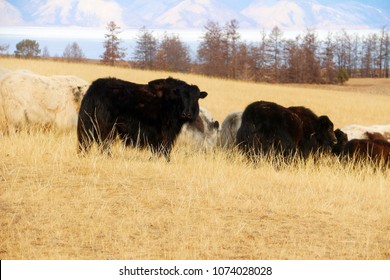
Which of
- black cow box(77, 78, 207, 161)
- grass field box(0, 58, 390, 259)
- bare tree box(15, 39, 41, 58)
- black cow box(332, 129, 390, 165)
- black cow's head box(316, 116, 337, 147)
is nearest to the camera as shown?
grass field box(0, 58, 390, 259)

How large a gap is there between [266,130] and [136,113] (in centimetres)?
249

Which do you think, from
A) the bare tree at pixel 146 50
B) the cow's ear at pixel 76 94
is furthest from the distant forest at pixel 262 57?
the cow's ear at pixel 76 94

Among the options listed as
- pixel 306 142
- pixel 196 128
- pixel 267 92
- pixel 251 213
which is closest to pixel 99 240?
pixel 251 213

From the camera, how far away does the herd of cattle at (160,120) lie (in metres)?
11.1

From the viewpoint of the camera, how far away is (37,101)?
1470 cm

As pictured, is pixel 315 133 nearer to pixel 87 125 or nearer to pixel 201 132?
pixel 201 132

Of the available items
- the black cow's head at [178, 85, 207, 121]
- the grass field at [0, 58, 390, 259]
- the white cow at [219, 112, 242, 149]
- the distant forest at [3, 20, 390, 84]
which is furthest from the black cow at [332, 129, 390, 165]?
the distant forest at [3, 20, 390, 84]

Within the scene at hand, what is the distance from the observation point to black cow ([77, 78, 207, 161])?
A: 11000mm

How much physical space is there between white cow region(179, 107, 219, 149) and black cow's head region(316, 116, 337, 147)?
8.09ft

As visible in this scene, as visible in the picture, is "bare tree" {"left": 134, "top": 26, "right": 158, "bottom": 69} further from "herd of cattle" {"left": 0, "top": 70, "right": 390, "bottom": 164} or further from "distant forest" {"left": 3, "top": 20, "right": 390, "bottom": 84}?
"herd of cattle" {"left": 0, "top": 70, "right": 390, "bottom": 164}

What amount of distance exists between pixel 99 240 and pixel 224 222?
153 cm

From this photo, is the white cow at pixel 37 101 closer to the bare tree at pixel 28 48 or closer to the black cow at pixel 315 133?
the black cow at pixel 315 133

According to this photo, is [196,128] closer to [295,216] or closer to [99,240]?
[295,216]

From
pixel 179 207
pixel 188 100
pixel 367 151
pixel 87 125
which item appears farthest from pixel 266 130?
pixel 179 207
